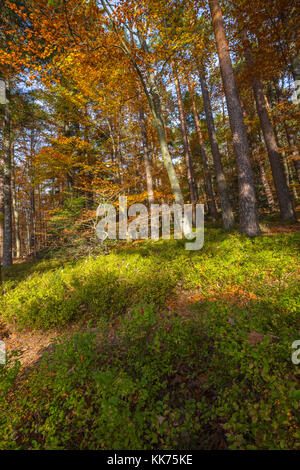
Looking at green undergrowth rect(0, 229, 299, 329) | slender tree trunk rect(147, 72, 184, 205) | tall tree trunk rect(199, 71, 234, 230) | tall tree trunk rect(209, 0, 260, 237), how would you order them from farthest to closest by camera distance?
tall tree trunk rect(199, 71, 234, 230)
slender tree trunk rect(147, 72, 184, 205)
tall tree trunk rect(209, 0, 260, 237)
green undergrowth rect(0, 229, 299, 329)

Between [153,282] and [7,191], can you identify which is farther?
[7,191]

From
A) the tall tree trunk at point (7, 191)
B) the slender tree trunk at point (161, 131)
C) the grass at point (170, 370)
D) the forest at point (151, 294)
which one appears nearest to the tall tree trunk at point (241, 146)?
the forest at point (151, 294)

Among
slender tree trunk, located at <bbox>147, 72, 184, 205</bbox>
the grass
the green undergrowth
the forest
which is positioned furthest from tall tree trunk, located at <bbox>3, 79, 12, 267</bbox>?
slender tree trunk, located at <bbox>147, 72, 184, 205</bbox>

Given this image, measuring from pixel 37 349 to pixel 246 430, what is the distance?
4.24 m

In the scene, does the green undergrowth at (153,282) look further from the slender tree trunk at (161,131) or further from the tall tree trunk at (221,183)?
the tall tree trunk at (221,183)

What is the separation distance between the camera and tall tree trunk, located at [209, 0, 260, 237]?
680cm

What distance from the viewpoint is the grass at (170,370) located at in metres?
1.77

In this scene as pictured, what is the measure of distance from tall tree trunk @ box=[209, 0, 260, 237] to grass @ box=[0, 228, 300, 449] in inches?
79.0

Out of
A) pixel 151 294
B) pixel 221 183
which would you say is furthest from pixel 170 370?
pixel 221 183

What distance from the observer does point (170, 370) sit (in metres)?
2.31

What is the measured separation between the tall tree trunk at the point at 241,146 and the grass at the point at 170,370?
6.59ft

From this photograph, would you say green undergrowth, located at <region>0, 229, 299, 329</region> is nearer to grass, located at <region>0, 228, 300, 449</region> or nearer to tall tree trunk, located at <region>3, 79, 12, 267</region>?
grass, located at <region>0, 228, 300, 449</region>

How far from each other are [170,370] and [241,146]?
731 cm

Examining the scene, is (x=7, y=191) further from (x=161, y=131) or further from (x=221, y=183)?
(x=221, y=183)
